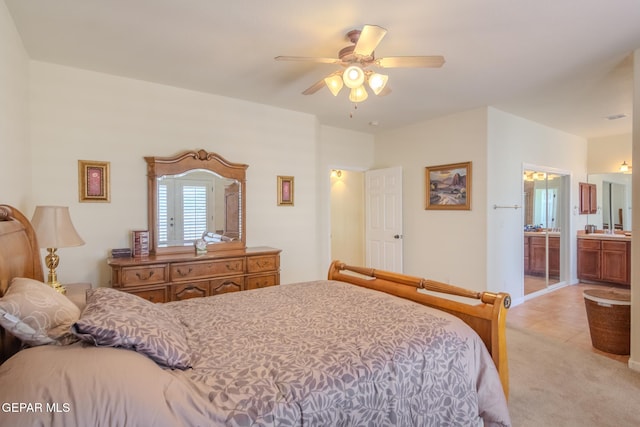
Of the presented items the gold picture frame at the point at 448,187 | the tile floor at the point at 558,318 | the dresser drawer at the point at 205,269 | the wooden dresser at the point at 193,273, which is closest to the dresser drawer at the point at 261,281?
the wooden dresser at the point at 193,273

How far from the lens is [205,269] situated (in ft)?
10.7

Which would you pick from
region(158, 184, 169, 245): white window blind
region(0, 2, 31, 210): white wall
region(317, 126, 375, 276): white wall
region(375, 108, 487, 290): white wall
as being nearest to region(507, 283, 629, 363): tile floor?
region(375, 108, 487, 290): white wall

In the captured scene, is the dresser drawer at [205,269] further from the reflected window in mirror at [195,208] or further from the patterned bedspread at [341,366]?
the patterned bedspread at [341,366]

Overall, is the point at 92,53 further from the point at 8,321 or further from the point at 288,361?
the point at 288,361

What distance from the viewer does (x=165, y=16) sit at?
7.19 ft

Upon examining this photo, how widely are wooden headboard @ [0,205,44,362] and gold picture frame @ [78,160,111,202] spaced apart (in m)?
1.19

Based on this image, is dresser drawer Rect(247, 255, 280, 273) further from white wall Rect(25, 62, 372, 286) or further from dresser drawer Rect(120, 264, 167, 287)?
dresser drawer Rect(120, 264, 167, 287)

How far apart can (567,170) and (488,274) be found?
2.97 m

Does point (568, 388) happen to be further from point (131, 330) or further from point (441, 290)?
point (131, 330)

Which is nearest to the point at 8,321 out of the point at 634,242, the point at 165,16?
the point at 165,16

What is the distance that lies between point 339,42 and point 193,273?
8.07 ft

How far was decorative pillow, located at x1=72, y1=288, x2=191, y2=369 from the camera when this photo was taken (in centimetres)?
112

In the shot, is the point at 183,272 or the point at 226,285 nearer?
the point at 183,272

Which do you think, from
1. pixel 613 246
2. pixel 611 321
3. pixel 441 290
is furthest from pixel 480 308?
pixel 613 246
